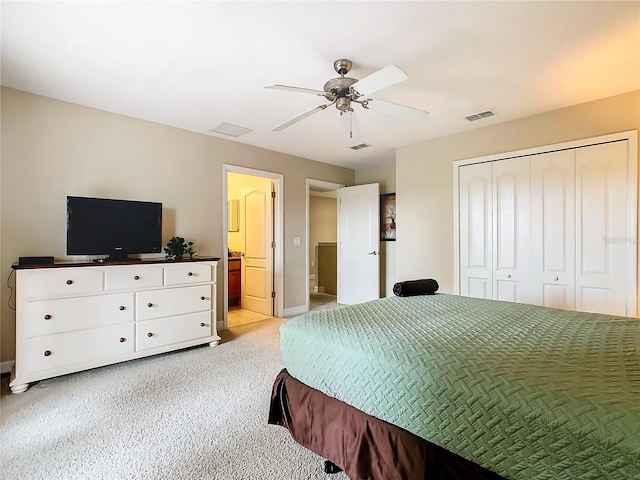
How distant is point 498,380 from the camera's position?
1056 millimetres

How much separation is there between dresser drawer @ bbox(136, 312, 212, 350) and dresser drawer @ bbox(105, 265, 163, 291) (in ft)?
1.21

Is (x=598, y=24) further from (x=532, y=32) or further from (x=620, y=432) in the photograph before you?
(x=620, y=432)

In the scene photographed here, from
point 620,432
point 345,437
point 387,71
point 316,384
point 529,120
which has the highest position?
point 529,120

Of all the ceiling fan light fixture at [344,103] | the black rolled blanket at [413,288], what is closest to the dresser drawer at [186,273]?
the black rolled blanket at [413,288]

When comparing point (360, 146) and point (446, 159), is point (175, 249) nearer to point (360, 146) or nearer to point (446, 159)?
point (360, 146)

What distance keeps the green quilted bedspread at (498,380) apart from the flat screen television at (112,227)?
2161 millimetres

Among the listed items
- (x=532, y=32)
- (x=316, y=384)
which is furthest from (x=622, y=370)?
(x=532, y=32)

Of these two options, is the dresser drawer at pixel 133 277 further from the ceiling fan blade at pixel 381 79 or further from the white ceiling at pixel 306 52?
the ceiling fan blade at pixel 381 79

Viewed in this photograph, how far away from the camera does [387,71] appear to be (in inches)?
73.0

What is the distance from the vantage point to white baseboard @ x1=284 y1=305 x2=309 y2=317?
483 centimetres

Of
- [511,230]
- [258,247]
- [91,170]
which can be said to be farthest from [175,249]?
[511,230]

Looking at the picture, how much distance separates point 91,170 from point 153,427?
251cm

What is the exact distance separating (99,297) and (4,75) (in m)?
1.93

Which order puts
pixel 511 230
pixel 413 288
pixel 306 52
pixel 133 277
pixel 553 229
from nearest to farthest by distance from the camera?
pixel 306 52, pixel 413 288, pixel 133 277, pixel 553 229, pixel 511 230
